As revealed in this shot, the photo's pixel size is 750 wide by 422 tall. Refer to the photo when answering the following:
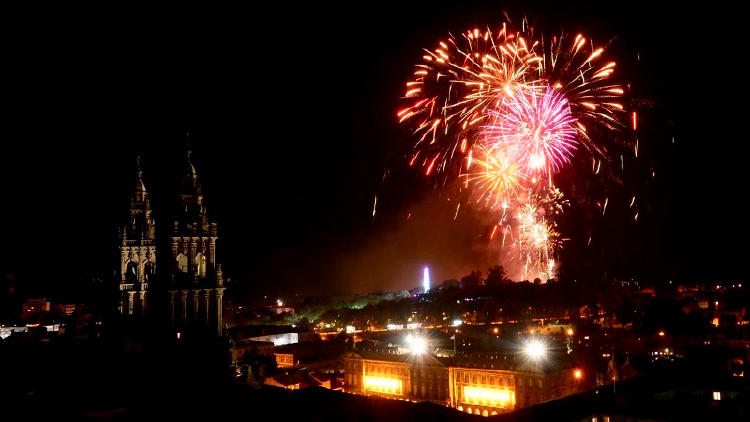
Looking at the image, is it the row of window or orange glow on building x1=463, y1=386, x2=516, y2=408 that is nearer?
orange glow on building x1=463, y1=386, x2=516, y2=408

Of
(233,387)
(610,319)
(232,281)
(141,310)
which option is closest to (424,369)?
(141,310)

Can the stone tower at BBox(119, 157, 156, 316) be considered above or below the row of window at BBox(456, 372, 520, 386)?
above

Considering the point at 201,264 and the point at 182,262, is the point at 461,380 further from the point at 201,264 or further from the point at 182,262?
the point at 182,262

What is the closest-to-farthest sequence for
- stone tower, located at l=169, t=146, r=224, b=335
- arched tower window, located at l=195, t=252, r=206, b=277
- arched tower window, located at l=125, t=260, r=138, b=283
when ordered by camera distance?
stone tower, located at l=169, t=146, r=224, b=335 → arched tower window, located at l=195, t=252, r=206, b=277 → arched tower window, located at l=125, t=260, r=138, b=283

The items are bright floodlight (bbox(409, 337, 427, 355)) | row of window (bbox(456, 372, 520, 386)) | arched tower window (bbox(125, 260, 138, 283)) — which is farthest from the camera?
bright floodlight (bbox(409, 337, 427, 355))

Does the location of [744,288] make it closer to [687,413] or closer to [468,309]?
[468,309]

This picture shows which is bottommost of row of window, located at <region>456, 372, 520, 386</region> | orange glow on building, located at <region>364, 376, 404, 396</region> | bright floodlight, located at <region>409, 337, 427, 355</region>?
orange glow on building, located at <region>364, 376, 404, 396</region>

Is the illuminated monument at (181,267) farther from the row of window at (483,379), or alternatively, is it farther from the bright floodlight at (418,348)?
the row of window at (483,379)

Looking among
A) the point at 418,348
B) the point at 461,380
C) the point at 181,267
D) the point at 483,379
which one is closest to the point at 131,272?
the point at 181,267

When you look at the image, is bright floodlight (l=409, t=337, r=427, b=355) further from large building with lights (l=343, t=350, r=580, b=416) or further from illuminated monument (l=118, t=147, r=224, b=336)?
illuminated monument (l=118, t=147, r=224, b=336)

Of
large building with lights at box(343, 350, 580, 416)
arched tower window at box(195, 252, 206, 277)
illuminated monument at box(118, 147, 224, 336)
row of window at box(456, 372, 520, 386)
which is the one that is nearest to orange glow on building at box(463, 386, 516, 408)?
large building with lights at box(343, 350, 580, 416)
